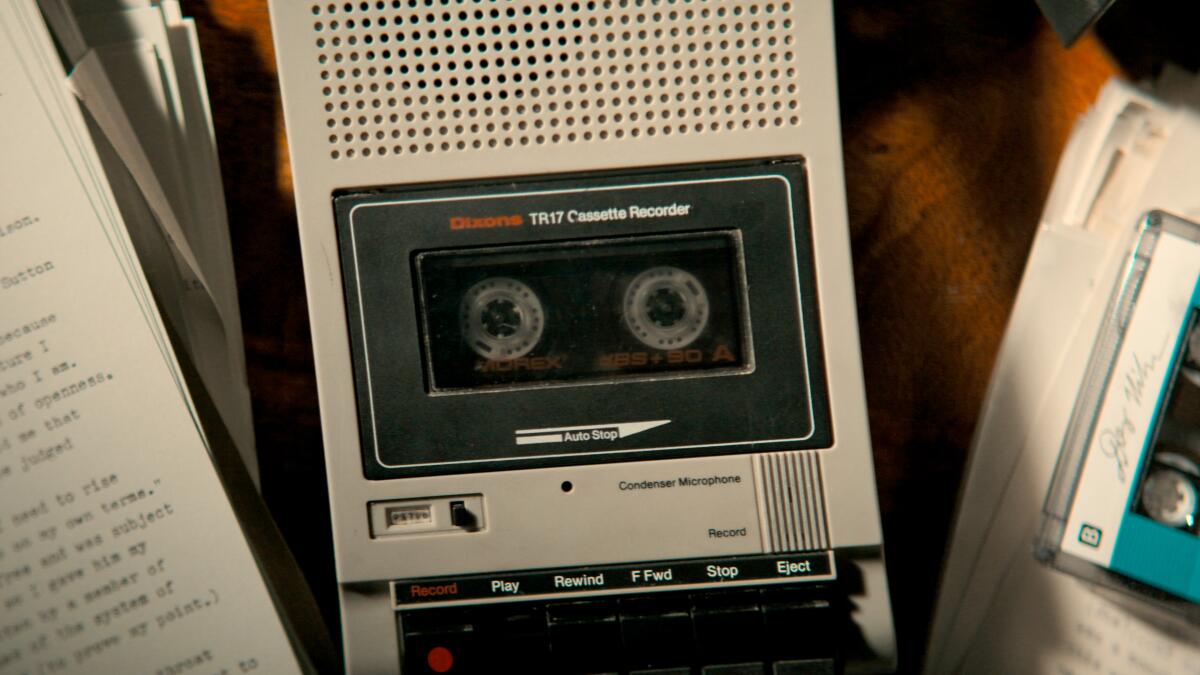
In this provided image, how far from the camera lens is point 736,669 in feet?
2.52

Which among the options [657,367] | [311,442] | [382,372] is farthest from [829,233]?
[311,442]

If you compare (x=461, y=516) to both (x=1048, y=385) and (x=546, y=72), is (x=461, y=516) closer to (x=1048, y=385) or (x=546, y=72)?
(x=546, y=72)

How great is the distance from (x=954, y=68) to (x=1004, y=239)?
0.18m

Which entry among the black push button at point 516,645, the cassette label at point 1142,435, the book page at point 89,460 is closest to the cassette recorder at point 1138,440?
the cassette label at point 1142,435

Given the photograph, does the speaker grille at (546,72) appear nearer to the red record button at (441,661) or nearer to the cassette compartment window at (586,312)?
the cassette compartment window at (586,312)

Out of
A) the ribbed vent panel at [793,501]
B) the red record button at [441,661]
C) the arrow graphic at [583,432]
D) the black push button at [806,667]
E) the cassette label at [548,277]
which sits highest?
the cassette label at [548,277]

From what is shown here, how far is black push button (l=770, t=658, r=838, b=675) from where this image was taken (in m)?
0.76

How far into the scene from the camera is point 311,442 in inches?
37.0

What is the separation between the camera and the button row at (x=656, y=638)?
0.76 metres

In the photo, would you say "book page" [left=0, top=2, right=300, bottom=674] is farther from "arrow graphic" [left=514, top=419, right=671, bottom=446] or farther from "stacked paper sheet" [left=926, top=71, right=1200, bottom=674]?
"stacked paper sheet" [left=926, top=71, right=1200, bottom=674]

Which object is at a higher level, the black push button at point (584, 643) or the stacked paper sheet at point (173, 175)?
the stacked paper sheet at point (173, 175)

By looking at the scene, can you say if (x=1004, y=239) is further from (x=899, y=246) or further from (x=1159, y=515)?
(x=1159, y=515)

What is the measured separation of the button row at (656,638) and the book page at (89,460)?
175 millimetres
